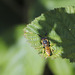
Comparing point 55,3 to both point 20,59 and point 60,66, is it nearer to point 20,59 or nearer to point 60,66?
point 60,66

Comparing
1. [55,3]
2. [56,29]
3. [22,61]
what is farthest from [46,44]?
[22,61]

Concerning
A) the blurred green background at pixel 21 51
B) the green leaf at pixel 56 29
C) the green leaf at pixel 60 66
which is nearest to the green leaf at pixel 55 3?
the blurred green background at pixel 21 51

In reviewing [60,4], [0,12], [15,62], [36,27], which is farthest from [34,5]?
[36,27]

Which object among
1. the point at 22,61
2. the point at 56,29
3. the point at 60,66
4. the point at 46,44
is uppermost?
the point at 56,29

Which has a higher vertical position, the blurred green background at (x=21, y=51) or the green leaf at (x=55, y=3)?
the green leaf at (x=55, y=3)

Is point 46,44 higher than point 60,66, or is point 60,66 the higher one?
point 46,44

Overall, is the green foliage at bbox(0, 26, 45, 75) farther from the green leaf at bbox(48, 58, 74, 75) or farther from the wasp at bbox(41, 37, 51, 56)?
the wasp at bbox(41, 37, 51, 56)

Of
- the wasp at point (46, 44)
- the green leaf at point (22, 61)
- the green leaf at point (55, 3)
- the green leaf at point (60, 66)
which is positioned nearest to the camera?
the wasp at point (46, 44)

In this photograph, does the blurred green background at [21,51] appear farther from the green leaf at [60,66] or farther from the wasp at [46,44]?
the wasp at [46,44]
